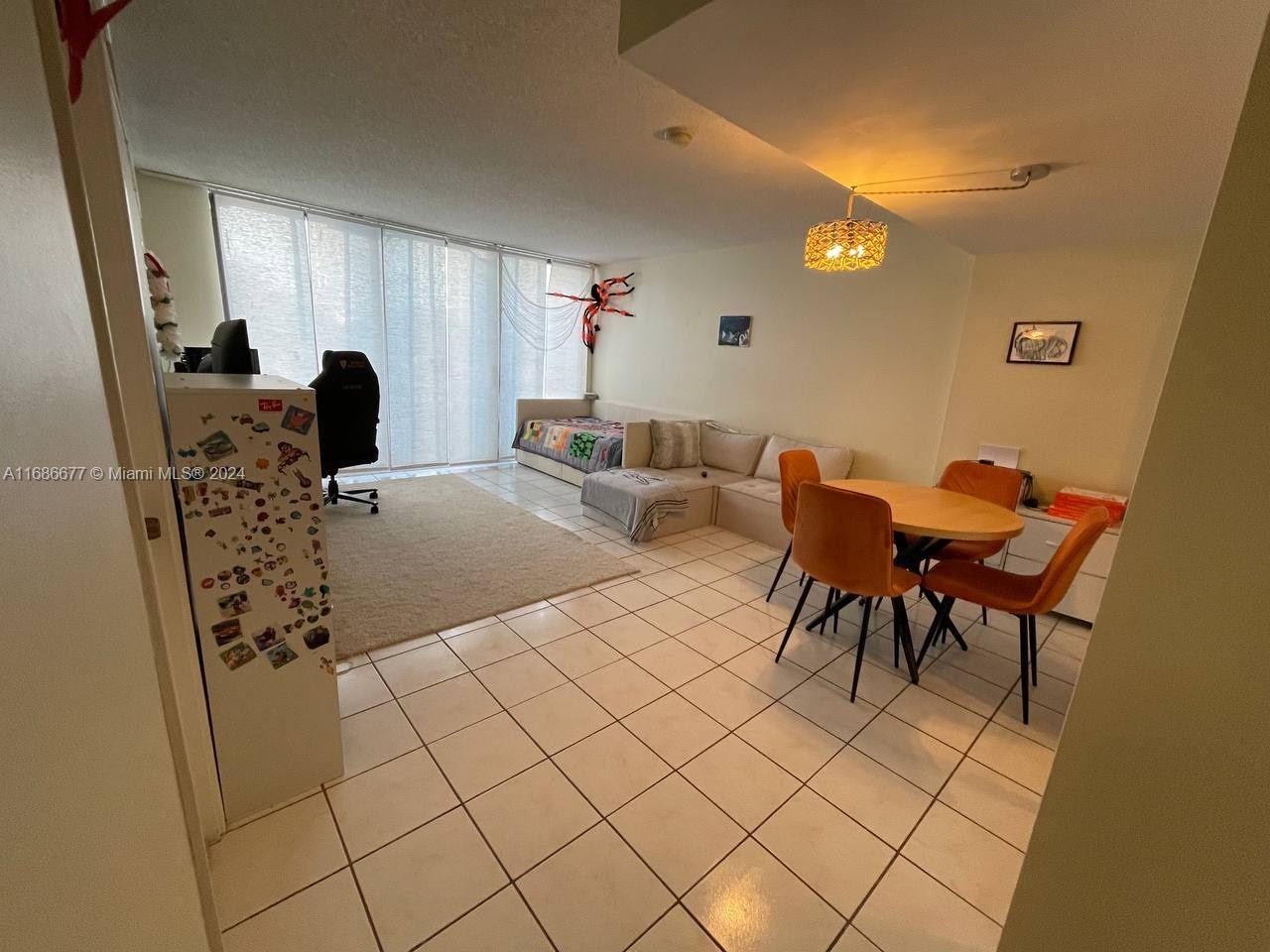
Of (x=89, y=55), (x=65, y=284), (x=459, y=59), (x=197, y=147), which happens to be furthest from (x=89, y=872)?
(x=197, y=147)

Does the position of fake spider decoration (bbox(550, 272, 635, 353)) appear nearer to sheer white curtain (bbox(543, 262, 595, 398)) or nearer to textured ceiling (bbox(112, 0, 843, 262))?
sheer white curtain (bbox(543, 262, 595, 398))

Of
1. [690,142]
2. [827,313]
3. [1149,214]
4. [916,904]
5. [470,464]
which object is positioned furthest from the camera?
[470,464]

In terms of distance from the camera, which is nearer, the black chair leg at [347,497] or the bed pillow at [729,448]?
the black chair leg at [347,497]

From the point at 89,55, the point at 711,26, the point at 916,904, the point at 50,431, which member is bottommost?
the point at 916,904

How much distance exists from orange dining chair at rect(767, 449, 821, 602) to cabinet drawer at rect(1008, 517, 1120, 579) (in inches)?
47.1

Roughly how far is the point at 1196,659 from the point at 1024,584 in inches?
75.5

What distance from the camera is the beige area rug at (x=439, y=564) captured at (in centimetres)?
254

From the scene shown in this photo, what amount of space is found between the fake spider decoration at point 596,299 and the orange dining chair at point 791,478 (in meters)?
3.67

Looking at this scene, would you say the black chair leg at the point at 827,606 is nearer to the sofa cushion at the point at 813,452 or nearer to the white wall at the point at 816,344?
the sofa cushion at the point at 813,452

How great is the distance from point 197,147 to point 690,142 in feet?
10.2

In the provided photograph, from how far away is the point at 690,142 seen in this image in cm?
248

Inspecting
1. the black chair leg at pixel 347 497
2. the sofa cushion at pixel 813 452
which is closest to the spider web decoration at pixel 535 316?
the black chair leg at pixel 347 497

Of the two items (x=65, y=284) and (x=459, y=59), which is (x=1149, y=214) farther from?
(x=65, y=284)

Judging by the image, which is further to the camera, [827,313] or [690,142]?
[827,313]
